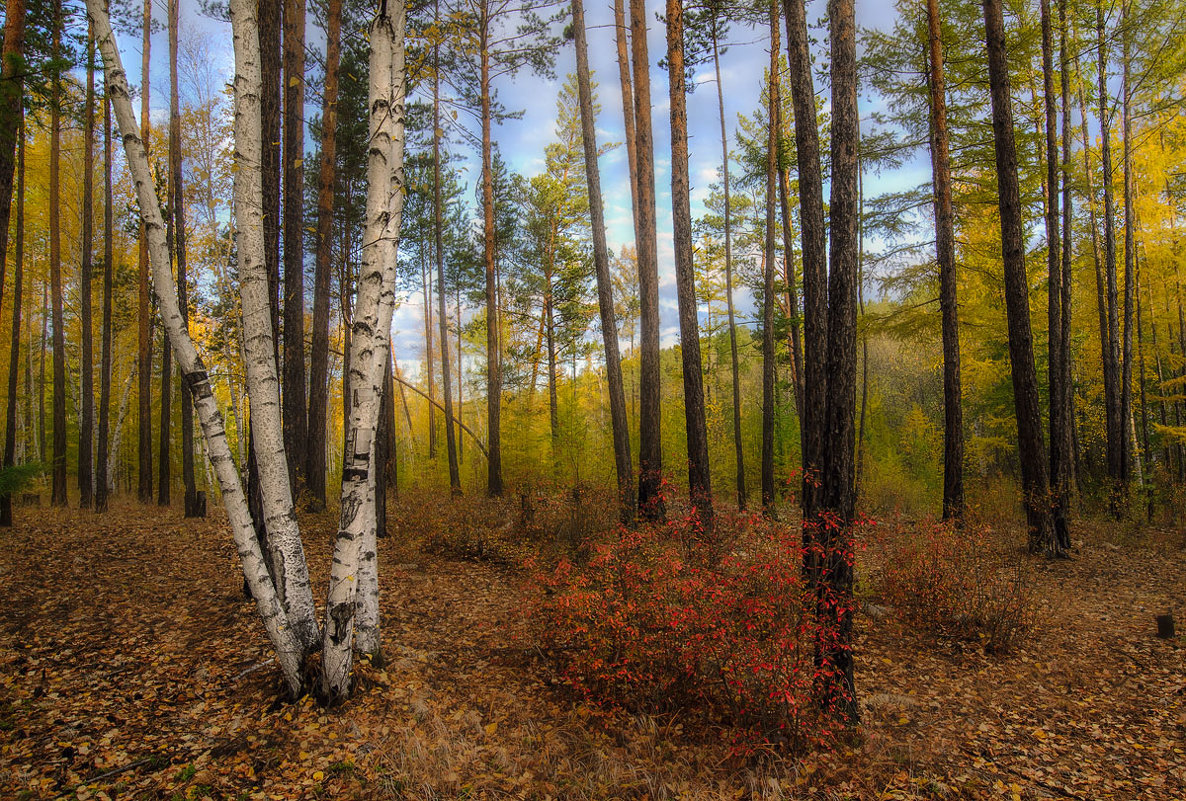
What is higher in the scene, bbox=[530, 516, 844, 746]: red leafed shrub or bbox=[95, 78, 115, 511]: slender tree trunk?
bbox=[95, 78, 115, 511]: slender tree trunk

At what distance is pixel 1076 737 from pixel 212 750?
242 inches

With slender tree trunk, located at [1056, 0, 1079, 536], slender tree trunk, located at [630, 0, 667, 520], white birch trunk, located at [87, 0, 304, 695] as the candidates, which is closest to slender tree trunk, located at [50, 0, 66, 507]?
white birch trunk, located at [87, 0, 304, 695]

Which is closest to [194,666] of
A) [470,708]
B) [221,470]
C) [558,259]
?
[221,470]

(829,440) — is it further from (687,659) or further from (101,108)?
(101,108)

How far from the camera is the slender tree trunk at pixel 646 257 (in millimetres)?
8836

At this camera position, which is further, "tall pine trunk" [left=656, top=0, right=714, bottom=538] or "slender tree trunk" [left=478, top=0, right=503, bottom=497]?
"slender tree trunk" [left=478, top=0, right=503, bottom=497]

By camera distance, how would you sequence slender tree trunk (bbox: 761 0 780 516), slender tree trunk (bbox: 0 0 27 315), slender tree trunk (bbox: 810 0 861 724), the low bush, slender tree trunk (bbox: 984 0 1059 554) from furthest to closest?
slender tree trunk (bbox: 761 0 780 516)
slender tree trunk (bbox: 984 0 1059 554)
the low bush
slender tree trunk (bbox: 0 0 27 315)
slender tree trunk (bbox: 810 0 861 724)

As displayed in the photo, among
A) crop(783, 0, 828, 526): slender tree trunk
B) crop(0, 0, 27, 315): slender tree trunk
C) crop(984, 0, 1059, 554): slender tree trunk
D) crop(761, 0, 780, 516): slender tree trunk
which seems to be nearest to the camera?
crop(783, 0, 828, 526): slender tree trunk

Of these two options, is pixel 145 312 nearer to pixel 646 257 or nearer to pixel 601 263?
A: pixel 601 263

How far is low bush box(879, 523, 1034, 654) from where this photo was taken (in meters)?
5.61

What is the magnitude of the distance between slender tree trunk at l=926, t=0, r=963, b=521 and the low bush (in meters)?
3.32

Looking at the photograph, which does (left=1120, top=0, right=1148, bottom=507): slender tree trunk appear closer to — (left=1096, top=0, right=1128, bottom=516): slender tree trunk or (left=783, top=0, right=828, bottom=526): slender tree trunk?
(left=1096, top=0, right=1128, bottom=516): slender tree trunk

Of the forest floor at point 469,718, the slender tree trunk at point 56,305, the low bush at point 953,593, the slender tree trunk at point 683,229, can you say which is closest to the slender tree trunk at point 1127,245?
the forest floor at point 469,718

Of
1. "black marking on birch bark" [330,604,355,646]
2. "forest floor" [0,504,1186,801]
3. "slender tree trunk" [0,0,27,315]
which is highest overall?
"slender tree trunk" [0,0,27,315]
